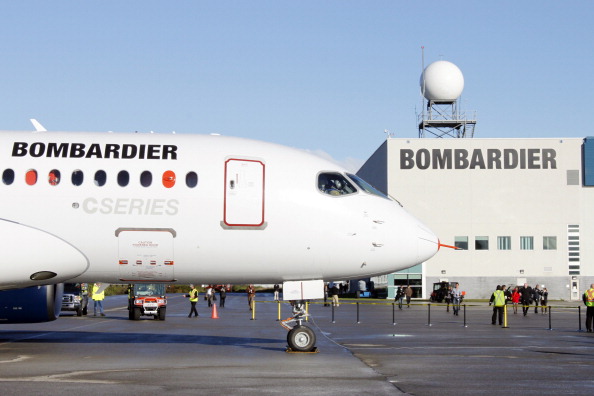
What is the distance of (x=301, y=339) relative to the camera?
20891 mm

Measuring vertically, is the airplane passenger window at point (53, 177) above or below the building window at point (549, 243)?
below

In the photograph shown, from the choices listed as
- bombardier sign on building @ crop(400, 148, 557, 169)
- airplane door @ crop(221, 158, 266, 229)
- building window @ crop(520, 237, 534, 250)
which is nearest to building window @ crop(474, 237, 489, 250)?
building window @ crop(520, 237, 534, 250)

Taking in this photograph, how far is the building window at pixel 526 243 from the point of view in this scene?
255 feet

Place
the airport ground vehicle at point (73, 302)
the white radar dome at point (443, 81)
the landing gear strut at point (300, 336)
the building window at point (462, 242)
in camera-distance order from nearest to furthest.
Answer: the landing gear strut at point (300, 336)
the airport ground vehicle at point (73, 302)
the building window at point (462, 242)
the white radar dome at point (443, 81)

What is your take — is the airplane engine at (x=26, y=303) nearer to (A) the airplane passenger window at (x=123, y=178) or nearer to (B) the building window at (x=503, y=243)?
(A) the airplane passenger window at (x=123, y=178)

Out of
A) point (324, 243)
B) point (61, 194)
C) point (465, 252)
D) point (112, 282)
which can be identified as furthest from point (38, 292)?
point (465, 252)

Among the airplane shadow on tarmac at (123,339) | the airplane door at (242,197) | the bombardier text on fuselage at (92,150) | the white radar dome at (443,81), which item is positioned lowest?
the airplane shadow on tarmac at (123,339)

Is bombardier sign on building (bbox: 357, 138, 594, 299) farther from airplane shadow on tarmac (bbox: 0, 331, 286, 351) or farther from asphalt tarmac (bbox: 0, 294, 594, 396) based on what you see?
airplane shadow on tarmac (bbox: 0, 331, 286, 351)

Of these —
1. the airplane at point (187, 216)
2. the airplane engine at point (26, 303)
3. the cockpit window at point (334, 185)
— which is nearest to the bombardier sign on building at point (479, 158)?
the airplane at point (187, 216)

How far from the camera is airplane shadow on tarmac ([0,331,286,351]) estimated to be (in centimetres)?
2533

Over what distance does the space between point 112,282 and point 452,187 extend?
61.8m

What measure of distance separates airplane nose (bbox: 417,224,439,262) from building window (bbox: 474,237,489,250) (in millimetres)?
58891

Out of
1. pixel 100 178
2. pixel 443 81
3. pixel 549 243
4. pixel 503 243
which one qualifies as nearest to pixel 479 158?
pixel 503 243

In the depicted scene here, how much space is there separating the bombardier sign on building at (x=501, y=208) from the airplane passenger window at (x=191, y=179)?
60058 millimetres
